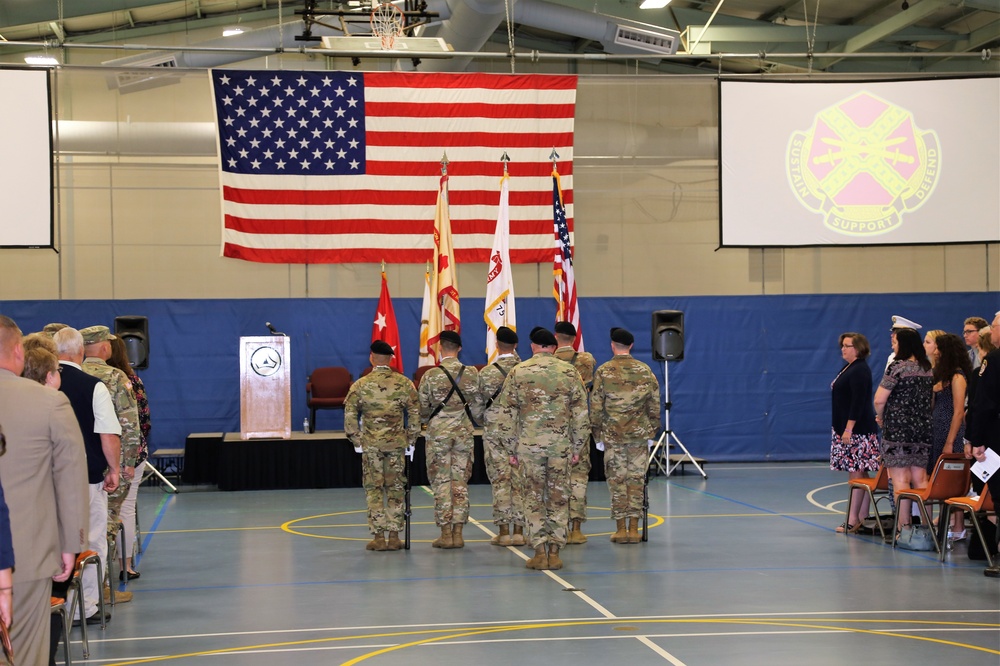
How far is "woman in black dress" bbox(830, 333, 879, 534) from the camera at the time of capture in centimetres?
913

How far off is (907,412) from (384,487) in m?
4.16

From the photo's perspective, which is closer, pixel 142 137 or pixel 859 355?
pixel 859 355

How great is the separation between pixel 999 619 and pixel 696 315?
10.4 meters

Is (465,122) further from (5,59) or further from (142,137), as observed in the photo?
(5,59)

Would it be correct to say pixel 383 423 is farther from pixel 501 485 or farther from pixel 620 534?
pixel 620 534

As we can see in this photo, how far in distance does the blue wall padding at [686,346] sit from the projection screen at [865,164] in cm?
154

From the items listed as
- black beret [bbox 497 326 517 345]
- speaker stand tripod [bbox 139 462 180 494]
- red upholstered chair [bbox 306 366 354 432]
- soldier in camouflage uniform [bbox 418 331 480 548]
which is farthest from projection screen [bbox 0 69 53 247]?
black beret [bbox 497 326 517 345]

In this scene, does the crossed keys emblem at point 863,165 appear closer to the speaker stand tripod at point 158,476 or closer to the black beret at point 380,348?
the black beret at point 380,348

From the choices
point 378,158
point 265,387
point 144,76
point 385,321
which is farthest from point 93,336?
point 144,76

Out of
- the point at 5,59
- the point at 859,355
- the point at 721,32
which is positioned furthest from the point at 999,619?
the point at 5,59

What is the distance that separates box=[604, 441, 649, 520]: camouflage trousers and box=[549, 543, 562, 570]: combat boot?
1127mm

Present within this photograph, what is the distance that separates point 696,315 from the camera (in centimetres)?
1644

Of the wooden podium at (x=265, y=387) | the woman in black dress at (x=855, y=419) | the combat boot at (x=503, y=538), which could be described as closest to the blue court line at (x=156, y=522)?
the wooden podium at (x=265, y=387)

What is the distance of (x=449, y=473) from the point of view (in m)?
8.80
